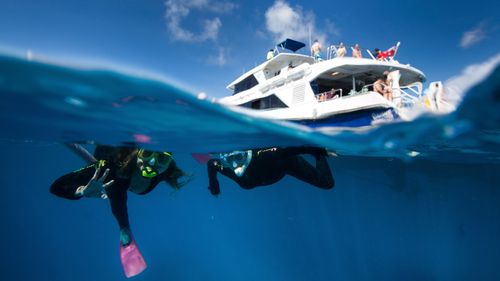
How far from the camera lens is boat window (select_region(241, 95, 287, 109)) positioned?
17.2 m

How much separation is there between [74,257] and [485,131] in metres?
90.1

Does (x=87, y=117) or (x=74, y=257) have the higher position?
(x=87, y=117)

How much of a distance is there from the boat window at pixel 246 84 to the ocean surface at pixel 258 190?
860cm

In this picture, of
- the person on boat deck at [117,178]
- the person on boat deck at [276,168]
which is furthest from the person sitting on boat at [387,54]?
the person on boat deck at [117,178]

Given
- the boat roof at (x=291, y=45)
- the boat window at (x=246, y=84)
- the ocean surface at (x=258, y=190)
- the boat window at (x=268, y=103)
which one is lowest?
the ocean surface at (x=258, y=190)

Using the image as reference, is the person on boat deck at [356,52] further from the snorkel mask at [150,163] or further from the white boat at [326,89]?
the snorkel mask at [150,163]

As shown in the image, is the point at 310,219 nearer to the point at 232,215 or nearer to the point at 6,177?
the point at 232,215

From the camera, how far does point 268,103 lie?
58.7 ft

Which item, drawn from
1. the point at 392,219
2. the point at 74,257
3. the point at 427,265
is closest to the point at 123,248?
the point at 427,265

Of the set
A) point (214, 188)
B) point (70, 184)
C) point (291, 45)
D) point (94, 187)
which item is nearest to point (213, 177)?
point (214, 188)

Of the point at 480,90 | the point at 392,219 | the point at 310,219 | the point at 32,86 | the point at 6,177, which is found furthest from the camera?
the point at 310,219

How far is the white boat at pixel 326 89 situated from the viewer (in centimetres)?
1188

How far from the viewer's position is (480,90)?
4.85m

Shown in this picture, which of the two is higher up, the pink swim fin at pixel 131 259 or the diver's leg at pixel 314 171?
the diver's leg at pixel 314 171
